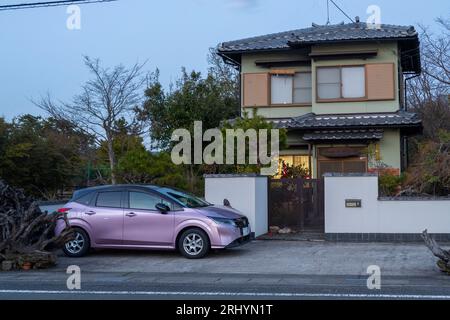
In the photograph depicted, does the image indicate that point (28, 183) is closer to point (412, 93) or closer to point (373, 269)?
point (373, 269)

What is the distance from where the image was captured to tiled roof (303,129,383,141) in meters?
22.1

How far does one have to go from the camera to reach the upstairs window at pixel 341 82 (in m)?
23.4

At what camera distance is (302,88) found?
80.4ft

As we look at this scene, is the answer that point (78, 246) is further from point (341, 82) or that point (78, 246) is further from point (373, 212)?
point (341, 82)

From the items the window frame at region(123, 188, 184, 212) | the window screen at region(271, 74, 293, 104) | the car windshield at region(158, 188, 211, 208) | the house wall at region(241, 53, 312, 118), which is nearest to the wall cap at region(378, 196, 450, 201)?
the car windshield at region(158, 188, 211, 208)

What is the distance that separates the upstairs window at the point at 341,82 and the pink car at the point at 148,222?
10.3 metres

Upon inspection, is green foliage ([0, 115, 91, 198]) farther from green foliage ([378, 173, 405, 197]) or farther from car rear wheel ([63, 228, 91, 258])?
green foliage ([378, 173, 405, 197])

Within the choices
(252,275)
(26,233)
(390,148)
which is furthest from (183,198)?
(390,148)

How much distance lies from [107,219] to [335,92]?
1215cm

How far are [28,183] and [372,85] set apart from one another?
13353 mm

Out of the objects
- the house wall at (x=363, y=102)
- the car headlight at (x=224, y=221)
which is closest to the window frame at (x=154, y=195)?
the car headlight at (x=224, y=221)

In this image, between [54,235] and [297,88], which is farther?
[297,88]

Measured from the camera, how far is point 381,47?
75.9 ft
